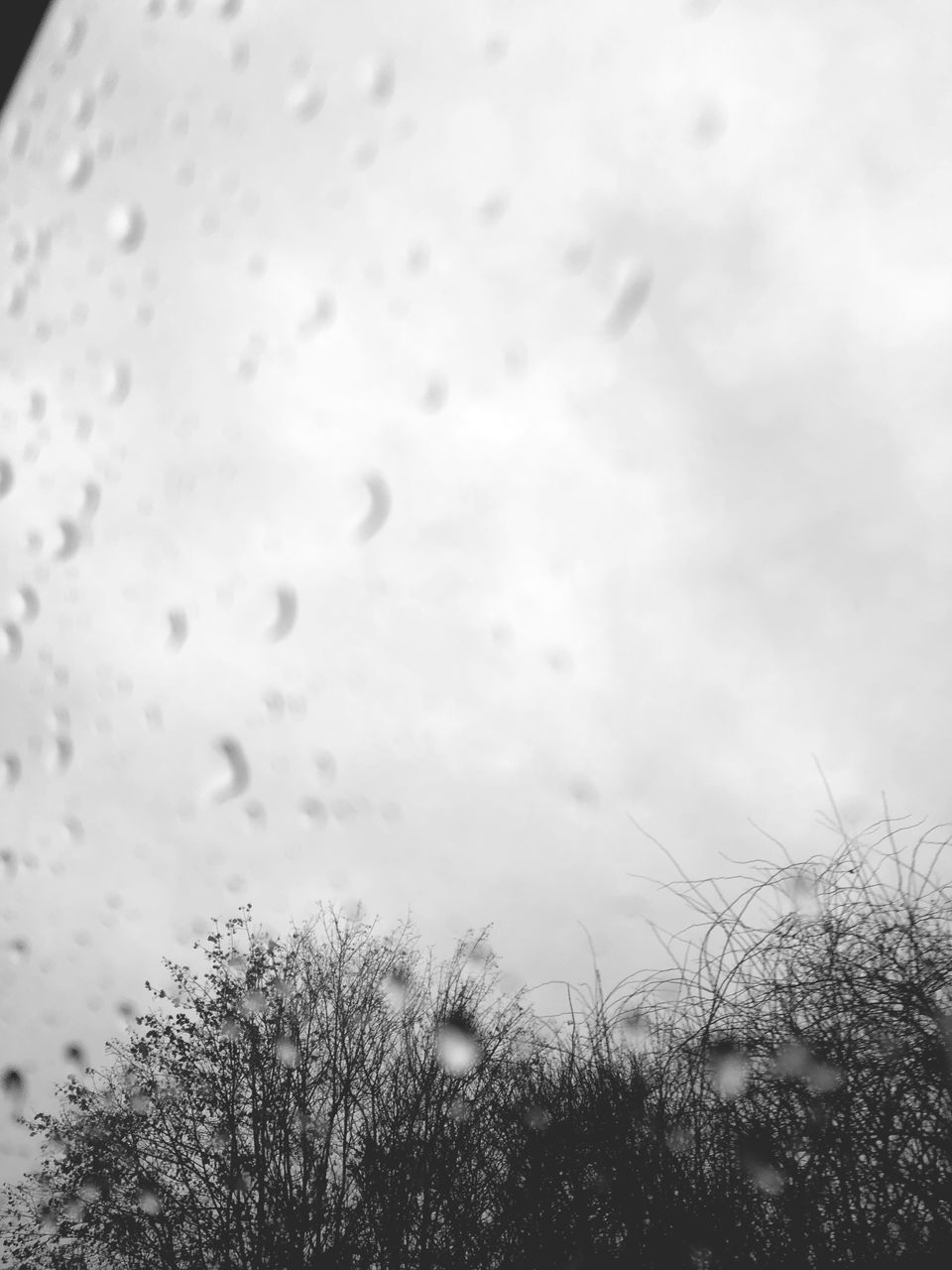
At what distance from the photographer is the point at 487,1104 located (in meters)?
6.83

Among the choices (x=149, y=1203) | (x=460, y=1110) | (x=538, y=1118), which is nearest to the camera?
(x=538, y=1118)

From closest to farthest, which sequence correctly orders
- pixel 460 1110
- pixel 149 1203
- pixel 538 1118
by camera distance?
1. pixel 538 1118
2. pixel 460 1110
3. pixel 149 1203

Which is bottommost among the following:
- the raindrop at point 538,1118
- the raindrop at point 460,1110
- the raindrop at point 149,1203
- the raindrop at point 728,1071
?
the raindrop at point 728,1071

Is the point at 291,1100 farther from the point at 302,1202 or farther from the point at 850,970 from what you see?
the point at 850,970

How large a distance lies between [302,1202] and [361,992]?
7.39ft

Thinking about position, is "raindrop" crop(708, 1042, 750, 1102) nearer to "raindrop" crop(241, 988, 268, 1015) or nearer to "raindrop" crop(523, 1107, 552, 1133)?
"raindrop" crop(523, 1107, 552, 1133)

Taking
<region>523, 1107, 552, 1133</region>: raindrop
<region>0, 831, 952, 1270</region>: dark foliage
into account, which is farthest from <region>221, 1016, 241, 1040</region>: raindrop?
<region>523, 1107, 552, 1133</region>: raindrop

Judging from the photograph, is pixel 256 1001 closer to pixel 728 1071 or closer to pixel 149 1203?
pixel 149 1203

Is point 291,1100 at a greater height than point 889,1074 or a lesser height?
greater

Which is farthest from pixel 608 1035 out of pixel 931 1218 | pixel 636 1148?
pixel 931 1218

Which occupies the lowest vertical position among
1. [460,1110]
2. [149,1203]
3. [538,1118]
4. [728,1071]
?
[728,1071]

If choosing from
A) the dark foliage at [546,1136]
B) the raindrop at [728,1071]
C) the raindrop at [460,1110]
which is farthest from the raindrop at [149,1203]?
the raindrop at [728,1071]

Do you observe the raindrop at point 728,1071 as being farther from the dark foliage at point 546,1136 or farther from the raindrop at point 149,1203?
the raindrop at point 149,1203

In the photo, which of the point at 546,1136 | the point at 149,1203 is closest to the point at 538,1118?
the point at 546,1136
